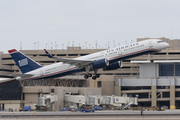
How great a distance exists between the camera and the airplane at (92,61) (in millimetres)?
81188

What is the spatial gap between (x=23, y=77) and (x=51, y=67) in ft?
26.7

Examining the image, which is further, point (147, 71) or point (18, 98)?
point (147, 71)

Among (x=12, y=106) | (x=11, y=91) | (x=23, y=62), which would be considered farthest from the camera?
(x=11, y=91)

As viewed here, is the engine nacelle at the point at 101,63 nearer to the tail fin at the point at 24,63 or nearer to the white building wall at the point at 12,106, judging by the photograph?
the tail fin at the point at 24,63

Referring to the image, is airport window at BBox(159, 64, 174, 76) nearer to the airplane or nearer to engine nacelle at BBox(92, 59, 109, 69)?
the airplane

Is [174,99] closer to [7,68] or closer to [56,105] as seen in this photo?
[56,105]

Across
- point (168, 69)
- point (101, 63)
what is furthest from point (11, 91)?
point (168, 69)

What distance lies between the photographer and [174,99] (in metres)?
135

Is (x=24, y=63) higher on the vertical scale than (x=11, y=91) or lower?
higher

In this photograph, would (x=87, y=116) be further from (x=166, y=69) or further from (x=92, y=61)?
(x=166, y=69)

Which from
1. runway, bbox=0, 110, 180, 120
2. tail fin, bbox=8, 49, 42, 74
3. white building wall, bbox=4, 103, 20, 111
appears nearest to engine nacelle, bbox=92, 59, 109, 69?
runway, bbox=0, 110, 180, 120

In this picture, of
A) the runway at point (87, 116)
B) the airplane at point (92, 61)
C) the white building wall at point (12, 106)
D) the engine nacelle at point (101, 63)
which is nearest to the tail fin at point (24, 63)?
the airplane at point (92, 61)

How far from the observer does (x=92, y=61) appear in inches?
3314

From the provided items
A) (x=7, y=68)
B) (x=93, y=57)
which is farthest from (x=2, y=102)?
(x=7, y=68)
